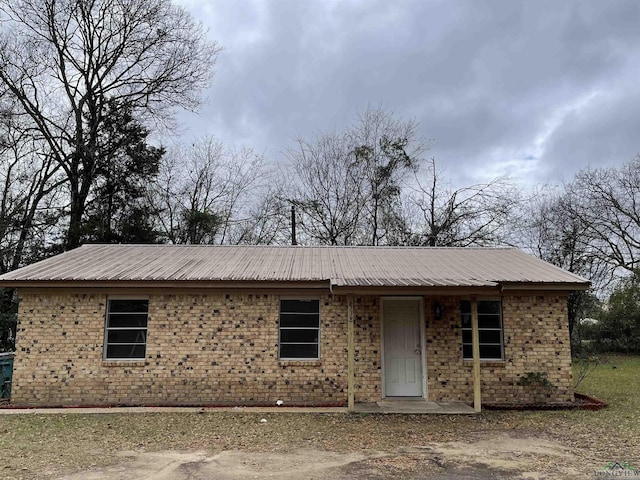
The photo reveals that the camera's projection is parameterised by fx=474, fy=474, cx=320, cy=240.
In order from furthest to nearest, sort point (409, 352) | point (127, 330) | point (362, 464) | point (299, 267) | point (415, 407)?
point (299, 267) → point (409, 352) → point (127, 330) → point (415, 407) → point (362, 464)

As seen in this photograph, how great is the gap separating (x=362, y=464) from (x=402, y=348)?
4379mm

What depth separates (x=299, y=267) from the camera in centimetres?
1062

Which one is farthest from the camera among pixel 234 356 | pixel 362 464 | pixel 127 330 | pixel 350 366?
pixel 127 330

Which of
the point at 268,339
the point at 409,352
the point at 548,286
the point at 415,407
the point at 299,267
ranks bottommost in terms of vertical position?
the point at 415,407

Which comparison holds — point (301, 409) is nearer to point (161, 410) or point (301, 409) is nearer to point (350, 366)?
point (350, 366)

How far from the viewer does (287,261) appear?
36.9ft

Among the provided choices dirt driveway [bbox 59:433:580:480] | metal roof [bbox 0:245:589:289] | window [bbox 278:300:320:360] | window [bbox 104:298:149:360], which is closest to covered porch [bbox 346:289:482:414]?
metal roof [bbox 0:245:589:289]

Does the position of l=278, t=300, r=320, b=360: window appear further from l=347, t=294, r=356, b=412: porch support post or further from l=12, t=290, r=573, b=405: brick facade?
l=347, t=294, r=356, b=412: porch support post

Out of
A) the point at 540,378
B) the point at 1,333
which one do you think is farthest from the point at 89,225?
the point at 540,378

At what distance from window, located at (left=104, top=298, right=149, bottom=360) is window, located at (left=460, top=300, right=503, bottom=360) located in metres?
6.65

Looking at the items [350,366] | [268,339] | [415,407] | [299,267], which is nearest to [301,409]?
[350,366]

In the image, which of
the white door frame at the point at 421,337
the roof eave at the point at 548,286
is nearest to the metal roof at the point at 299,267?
the roof eave at the point at 548,286

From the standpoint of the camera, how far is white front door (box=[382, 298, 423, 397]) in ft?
32.1

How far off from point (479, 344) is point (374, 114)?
15.7m
